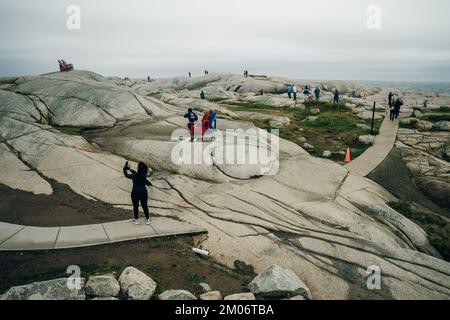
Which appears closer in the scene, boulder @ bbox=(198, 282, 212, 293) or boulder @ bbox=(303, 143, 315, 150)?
boulder @ bbox=(198, 282, 212, 293)

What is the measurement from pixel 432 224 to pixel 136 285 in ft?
43.3

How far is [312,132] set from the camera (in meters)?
28.1

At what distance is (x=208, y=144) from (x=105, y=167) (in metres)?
5.70

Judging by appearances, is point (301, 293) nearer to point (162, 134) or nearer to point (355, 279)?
point (355, 279)

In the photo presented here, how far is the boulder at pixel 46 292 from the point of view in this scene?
6.92m

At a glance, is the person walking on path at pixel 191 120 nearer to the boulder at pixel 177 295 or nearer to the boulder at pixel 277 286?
the boulder at pixel 277 286

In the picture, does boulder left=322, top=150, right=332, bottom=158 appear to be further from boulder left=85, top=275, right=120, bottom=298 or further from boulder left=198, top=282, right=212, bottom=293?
boulder left=85, top=275, right=120, bottom=298

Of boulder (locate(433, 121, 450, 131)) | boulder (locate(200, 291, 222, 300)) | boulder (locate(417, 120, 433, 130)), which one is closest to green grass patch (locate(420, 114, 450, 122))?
boulder (locate(417, 120, 433, 130))

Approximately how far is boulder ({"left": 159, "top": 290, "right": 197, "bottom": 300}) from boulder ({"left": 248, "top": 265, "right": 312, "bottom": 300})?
171 cm

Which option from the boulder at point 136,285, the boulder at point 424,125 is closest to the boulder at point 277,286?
the boulder at point 136,285

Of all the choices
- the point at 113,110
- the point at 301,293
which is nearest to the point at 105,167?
→ the point at 113,110

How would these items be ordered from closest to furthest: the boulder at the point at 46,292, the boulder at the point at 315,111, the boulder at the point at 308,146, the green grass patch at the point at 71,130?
1. the boulder at the point at 46,292
2. the green grass patch at the point at 71,130
3. the boulder at the point at 308,146
4. the boulder at the point at 315,111

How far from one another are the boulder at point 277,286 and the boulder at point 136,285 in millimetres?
2650

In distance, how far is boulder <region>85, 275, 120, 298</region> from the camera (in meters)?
7.50
